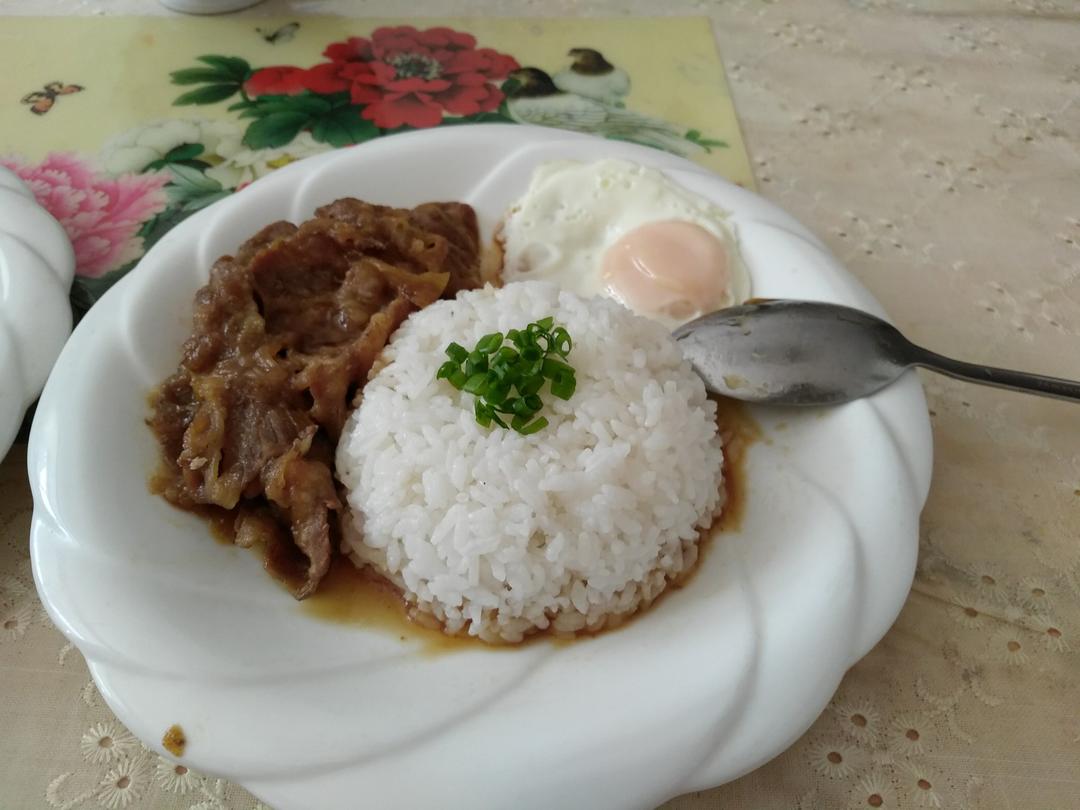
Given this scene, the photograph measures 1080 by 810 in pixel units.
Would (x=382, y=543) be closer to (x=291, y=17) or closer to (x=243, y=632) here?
(x=243, y=632)

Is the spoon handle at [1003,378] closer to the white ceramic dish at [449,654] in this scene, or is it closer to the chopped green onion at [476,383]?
the white ceramic dish at [449,654]

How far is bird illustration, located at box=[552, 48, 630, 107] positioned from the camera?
11.9ft

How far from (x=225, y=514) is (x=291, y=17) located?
10.4 ft

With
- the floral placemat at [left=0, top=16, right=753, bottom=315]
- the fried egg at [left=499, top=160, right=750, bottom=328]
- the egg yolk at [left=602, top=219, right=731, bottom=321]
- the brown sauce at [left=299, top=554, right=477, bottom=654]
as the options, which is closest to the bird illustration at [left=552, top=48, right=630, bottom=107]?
the floral placemat at [left=0, top=16, right=753, bottom=315]

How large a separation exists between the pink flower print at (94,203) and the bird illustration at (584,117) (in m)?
1.59

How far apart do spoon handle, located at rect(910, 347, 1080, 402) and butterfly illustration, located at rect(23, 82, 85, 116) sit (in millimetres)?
3715

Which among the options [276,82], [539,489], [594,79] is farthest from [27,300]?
[594,79]

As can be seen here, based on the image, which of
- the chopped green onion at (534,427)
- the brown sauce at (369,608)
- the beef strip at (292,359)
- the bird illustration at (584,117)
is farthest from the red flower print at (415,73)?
the brown sauce at (369,608)

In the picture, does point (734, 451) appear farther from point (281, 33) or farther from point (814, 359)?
point (281, 33)

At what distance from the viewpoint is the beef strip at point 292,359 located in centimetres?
191

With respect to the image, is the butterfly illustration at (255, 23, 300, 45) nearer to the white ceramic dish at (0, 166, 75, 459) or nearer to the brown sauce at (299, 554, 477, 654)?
the white ceramic dish at (0, 166, 75, 459)

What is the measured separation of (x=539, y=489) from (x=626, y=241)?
3.57 feet

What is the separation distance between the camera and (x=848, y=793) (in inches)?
66.5

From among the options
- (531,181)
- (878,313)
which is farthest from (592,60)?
(878,313)
